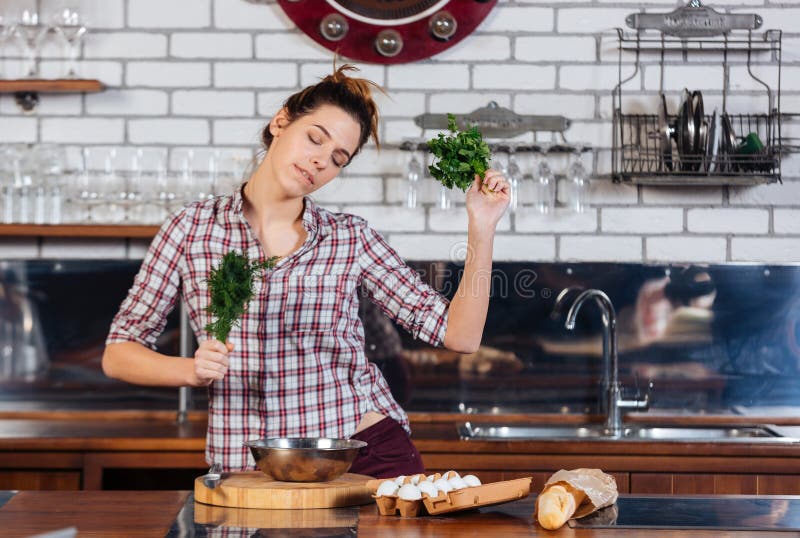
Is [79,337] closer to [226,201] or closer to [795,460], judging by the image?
[226,201]

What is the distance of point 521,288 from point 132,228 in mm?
1323

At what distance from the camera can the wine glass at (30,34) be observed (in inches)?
149

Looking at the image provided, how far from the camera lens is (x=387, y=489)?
2.04 m

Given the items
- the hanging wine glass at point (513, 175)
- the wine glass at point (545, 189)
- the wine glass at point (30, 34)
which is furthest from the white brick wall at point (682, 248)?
the wine glass at point (30, 34)

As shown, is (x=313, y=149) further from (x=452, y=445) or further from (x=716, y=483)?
(x=716, y=483)

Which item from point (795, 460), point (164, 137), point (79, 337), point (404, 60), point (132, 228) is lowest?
point (795, 460)

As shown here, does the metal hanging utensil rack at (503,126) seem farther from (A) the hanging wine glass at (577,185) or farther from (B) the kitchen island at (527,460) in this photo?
(B) the kitchen island at (527,460)

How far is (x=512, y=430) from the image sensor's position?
3.68 meters

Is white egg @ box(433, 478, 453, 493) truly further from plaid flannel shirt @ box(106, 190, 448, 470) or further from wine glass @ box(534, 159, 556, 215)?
wine glass @ box(534, 159, 556, 215)

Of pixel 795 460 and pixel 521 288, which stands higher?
pixel 521 288

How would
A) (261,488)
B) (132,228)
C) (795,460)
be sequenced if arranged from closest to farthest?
1. (261,488)
2. (795,460)
3. (132,228)

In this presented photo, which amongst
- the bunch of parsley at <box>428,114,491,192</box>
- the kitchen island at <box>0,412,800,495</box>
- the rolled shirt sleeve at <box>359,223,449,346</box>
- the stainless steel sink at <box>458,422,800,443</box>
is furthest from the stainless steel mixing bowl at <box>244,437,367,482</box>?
the stainless steel sink at <box>458,422,800,443</box>

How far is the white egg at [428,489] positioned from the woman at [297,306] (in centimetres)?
51

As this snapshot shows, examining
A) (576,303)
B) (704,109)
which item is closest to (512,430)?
(576,303)
